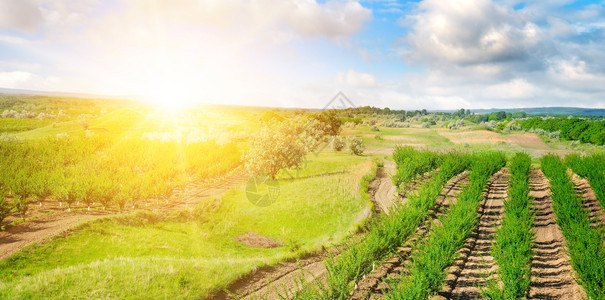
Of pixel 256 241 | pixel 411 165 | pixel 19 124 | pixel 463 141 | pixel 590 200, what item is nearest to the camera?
pixel 256 241

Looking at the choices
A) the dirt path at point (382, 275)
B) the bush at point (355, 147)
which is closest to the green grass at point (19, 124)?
the dirt path at point (382, 275)

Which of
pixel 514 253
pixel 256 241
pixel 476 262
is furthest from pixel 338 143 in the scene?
pixel 514 253

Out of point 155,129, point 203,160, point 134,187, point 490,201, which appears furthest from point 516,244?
point 155,129

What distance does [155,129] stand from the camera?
48.5 meters

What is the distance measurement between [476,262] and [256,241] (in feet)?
42.8

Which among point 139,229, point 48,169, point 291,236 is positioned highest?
point 48,169

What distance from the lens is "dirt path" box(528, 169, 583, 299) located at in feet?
43.3

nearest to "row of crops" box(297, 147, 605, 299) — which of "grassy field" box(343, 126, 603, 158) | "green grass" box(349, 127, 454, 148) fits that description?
"grassy field" box(343, 126, 603, 158)

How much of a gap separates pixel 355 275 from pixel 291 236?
7.18 m

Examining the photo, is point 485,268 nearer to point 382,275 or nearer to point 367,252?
point 382,275

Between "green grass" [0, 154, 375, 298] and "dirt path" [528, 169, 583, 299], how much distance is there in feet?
33.5

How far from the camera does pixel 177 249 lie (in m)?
15.5

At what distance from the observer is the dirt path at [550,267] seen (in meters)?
13.2

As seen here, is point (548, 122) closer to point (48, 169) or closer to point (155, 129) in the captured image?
point (155, 129)
